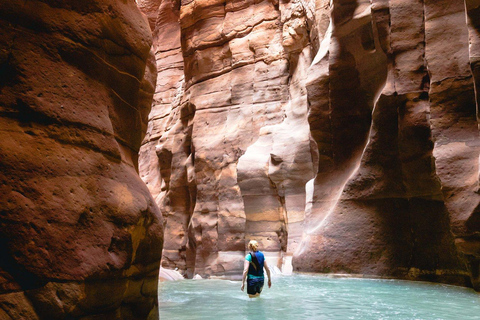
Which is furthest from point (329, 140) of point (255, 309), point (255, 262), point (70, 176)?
point (70, 176)

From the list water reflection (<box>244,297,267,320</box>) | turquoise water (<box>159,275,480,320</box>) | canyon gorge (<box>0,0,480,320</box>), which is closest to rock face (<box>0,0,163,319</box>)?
canyon gorge (<box>0,0,480,320</box>)

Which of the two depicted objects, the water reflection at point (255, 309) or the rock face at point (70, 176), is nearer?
the rock face at point (70, 176)

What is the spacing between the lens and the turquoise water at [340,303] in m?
5.55

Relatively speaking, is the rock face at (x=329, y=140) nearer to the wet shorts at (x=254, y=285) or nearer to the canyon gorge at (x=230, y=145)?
the canyon gorge at (x=230, y=145)

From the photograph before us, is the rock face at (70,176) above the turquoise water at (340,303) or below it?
above

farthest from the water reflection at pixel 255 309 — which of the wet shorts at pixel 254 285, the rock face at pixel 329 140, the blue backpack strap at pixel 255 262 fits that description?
the rock face at pixel 329 140

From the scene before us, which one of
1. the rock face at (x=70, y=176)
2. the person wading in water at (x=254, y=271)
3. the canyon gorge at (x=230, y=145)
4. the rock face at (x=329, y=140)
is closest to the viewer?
the rock face at (x=70, y=176)

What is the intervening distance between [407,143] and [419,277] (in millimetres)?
2995

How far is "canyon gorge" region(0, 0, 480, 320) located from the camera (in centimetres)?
321

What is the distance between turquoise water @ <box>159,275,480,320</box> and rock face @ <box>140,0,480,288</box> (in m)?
1.13

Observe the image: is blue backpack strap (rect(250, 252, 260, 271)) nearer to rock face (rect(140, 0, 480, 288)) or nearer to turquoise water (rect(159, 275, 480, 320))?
turquoise water (rect(159, 275, 480, 320))

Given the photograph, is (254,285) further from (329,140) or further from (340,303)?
(329,140)

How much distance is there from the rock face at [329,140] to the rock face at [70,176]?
5834 mm

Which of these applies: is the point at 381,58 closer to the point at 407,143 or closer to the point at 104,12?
the point at 407,143
